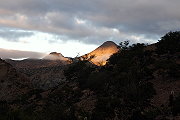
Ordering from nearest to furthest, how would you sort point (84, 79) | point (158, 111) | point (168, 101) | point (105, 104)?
point (158, 111) < point (168, 101) < point (105, 104) < point (84, 79)

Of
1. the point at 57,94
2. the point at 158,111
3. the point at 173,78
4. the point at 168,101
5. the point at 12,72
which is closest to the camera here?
the point at 158,111

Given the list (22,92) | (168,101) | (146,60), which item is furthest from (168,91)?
(22,92)

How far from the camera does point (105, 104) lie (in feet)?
125

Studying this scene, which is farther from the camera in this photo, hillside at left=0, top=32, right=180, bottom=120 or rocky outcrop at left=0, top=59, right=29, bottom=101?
rocky outcrop at left=0, top=59, right=29, bottom=101

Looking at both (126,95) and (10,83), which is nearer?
(126,95)

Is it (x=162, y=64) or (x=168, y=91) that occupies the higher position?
(x=162, y=64)

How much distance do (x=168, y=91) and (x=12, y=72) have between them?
2011 inches

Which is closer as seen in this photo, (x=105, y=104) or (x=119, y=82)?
(x=105, y=104)

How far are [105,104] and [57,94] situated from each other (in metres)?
15.5

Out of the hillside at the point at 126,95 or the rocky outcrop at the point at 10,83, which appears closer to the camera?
the hillside at the point at 126,95

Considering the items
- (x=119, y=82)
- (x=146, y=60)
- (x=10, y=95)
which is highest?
(x=146, y=60)

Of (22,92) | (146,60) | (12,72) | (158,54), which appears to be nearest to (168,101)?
(146,60)

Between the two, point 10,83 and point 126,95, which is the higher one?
point 126,95

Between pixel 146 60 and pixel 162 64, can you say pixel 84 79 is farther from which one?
pixel 162 64
